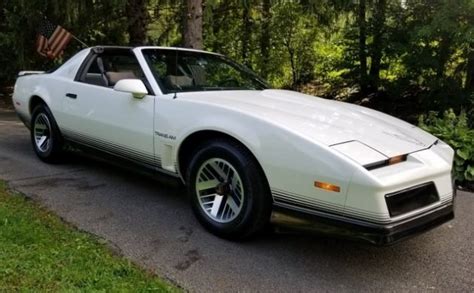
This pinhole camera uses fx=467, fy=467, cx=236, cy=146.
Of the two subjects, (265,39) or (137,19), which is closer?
(137,19)

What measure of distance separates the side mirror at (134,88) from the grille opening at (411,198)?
2213mm

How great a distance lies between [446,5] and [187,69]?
13.6 ft

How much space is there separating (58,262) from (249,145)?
1457 millimetres

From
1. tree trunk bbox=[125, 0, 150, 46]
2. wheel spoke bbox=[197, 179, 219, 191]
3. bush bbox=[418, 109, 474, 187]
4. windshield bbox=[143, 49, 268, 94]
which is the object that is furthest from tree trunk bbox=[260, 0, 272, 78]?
wheel spoke bbox=[197, 179, 219, 191]

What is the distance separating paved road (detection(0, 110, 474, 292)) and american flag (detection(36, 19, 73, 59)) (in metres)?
4.72

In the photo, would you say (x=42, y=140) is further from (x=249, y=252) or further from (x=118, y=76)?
(x=249, y=252)

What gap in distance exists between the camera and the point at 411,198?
291 centimetres

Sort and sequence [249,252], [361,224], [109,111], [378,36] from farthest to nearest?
[378,36]
[109,111]
[249,252]
[361,224]

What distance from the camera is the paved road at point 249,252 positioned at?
2.99m

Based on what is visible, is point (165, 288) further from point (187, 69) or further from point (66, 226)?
point (187, 69)

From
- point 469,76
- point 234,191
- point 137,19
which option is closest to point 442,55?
point 469,76

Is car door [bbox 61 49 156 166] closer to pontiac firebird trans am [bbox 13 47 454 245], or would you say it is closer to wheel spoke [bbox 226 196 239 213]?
pontiac firebird trans am [bbox 13 47 454 245]

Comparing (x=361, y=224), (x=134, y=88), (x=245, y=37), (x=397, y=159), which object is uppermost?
(x=245, y=37)

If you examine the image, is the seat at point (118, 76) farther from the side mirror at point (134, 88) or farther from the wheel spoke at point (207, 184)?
the wheel spoke at point (207, 184)
